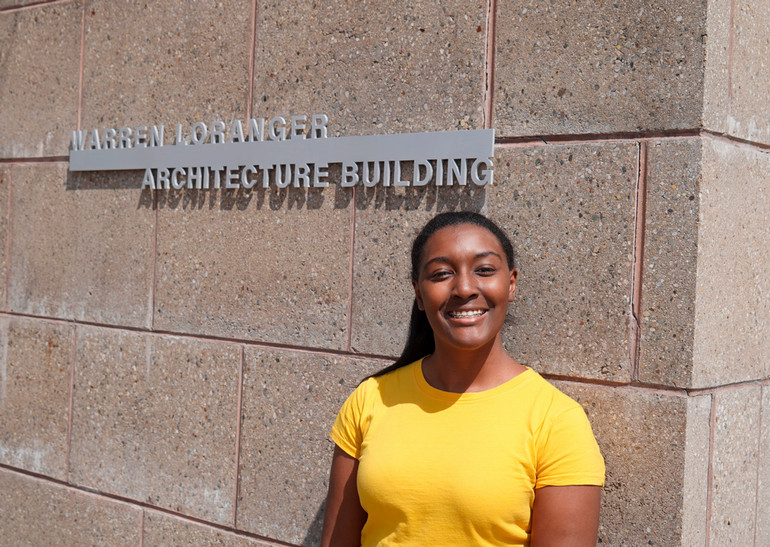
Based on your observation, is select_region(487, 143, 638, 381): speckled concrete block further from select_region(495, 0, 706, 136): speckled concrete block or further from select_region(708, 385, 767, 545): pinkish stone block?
select_region(708, 385, 767, 545): pinkish stone block

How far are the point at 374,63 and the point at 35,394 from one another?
274 cm

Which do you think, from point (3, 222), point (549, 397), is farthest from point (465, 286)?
point (3, 222)

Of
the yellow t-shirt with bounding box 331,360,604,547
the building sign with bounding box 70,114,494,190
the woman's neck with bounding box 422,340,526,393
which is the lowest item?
the yellow t-shirt with bounding box 331,360,604,547

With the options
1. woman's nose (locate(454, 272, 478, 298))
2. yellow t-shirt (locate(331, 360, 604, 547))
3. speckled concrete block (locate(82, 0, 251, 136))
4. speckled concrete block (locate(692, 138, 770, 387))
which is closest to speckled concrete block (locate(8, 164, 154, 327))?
speckled concrete block (locate(82, 0, 251, 136))

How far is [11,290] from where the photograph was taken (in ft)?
17.4

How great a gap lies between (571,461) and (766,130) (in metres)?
1.53

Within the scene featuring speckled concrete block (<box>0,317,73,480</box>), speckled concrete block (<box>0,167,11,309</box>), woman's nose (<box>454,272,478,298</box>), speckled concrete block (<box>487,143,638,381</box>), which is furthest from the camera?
speckled concrete block (<box>0,167,11,309</box>)

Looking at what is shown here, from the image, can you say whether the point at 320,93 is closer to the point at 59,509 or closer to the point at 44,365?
the point at 44,365

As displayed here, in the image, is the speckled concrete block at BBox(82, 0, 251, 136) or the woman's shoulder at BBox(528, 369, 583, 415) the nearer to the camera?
the woman's shoulder at BBox(528, 369, 583, 415)

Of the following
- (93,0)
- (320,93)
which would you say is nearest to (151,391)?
(320,93)

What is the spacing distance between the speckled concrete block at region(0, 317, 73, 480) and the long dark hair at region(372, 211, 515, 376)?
2454 millimetres

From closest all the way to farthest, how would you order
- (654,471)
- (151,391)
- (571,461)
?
(571,461) → (654,471) → (151,391)

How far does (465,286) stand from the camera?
9.21 ft

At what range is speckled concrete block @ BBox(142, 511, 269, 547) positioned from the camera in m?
4.23
